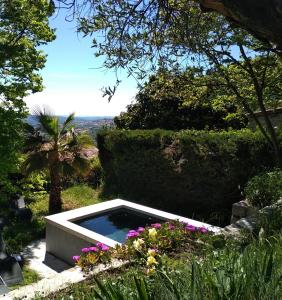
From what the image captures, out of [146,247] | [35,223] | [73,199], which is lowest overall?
[35,223]

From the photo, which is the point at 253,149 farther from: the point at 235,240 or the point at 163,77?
the point at 235,240

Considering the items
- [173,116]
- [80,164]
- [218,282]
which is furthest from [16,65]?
[218,282]

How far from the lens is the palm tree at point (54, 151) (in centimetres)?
1198

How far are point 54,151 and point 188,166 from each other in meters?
4.06

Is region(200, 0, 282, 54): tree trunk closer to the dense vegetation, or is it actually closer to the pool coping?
the dense vegetation

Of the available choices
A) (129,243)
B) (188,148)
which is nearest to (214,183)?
(188,148)

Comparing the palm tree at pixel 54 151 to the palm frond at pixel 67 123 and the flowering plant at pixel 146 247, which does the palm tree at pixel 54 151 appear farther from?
the flowering plant at pixel 146 247

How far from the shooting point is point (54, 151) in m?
12.1

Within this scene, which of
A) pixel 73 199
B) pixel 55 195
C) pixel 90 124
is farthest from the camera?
pixel 90 124

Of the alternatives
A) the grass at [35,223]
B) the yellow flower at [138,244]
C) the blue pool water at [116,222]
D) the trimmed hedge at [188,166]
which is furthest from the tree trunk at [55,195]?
the yellow flower at [138,244]

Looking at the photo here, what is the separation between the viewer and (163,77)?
719 centimetres

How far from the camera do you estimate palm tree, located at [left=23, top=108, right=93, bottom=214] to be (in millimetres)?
11978

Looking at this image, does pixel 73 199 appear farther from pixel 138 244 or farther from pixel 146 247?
pixel 138 244

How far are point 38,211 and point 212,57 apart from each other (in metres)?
8.10
